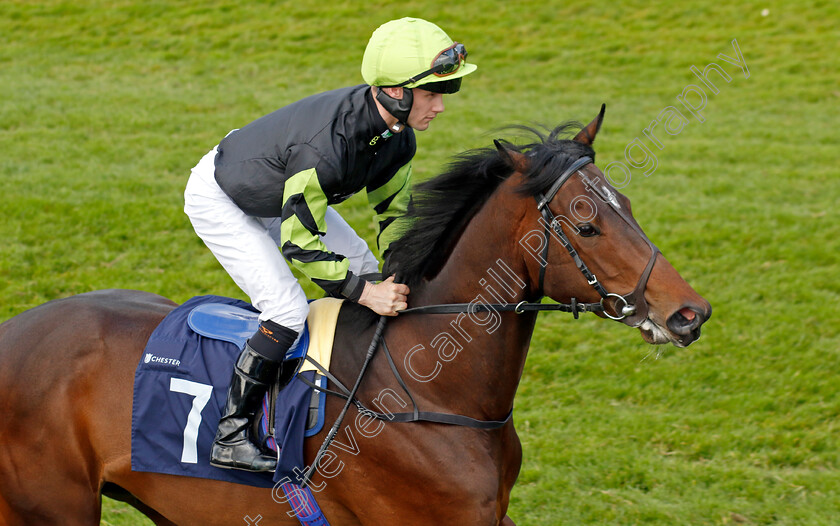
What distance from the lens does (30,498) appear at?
3.49 m

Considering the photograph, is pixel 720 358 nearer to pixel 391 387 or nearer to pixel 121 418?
pixel 391 387

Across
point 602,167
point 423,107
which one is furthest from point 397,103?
point 602,167

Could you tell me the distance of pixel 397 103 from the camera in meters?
3.20

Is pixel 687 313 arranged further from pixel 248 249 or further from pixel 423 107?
pixel 248 249

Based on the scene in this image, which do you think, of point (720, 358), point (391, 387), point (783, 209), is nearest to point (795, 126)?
point (783, 209)

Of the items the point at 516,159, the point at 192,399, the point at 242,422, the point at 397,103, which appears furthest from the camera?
the point at 192,399

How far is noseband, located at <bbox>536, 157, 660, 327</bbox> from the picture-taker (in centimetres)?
286

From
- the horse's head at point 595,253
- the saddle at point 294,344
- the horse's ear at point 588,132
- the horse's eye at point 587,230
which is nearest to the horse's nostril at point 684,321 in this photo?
the horse's head at point 595,253

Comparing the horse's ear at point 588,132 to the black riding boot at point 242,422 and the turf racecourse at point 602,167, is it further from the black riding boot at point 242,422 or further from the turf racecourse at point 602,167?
the turf racecourse at point 602,167

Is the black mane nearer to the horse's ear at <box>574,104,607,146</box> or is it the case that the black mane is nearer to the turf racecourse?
the horse's ear at <box>574,104,607,146</box>

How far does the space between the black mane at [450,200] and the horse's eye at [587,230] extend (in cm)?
31

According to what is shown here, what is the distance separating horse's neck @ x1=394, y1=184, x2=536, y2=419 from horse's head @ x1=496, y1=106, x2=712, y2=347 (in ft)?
0.39

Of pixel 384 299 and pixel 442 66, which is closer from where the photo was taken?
pixel 442 66

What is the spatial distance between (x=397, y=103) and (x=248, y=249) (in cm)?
91
